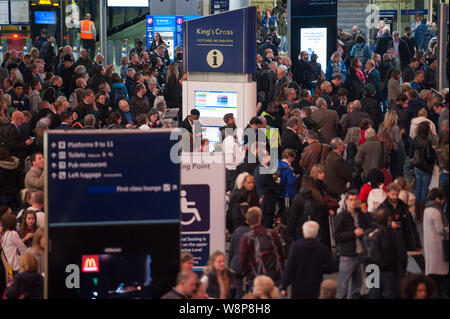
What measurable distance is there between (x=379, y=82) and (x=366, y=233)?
11.1 meters

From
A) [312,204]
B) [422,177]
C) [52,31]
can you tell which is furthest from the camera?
[52,31]

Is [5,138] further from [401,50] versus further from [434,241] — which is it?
[401,50]

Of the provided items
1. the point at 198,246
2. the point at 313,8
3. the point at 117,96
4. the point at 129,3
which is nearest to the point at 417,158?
the point at 198,246

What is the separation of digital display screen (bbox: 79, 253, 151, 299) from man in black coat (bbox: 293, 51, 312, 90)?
15765 mm

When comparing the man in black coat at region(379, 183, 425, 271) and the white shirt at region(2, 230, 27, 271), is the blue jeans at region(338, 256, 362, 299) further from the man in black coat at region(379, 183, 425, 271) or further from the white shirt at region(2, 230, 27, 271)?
the white shirt at region(2, 230, 27, 271)

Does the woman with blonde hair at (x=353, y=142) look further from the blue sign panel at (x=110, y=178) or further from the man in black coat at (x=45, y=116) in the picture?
the blue sign panel at (x=110, y=178)

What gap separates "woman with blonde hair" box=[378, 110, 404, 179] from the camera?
544 inches

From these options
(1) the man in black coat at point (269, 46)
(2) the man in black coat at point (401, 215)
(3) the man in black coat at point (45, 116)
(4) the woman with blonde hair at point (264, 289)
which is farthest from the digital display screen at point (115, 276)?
(1) the man in black coat at point (269, 46)

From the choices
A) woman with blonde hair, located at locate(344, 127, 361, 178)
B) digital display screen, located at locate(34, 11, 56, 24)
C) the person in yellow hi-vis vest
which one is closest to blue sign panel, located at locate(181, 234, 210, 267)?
woman with blonde hair, located at locate(344, 127, 361, 178)

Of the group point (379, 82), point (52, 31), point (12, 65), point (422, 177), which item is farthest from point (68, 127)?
point (52, 31)

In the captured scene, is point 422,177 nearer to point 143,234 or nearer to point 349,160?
point 349,160

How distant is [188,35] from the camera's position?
634 inches

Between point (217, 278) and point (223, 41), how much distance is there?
8148 mm

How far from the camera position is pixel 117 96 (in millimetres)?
18328
